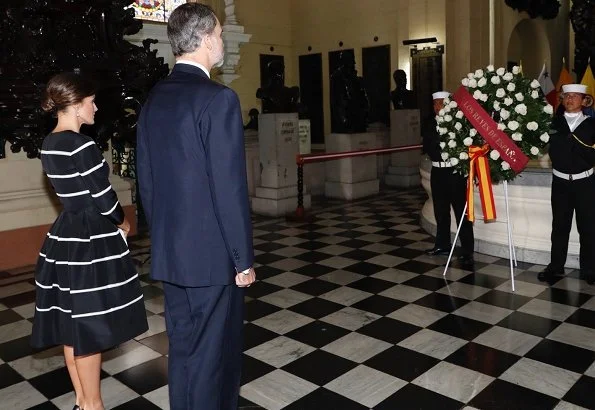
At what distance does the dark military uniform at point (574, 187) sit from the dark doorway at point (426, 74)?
11126mm

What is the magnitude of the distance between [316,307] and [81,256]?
2.35 metres

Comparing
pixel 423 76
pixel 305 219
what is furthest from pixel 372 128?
pixel 305 219

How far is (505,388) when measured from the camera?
10.5 ft

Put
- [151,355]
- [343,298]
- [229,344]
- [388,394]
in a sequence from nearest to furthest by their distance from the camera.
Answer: [229,344]
[388,394]
[151,355]
[343,298]

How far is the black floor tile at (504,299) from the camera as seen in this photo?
4.56 metres

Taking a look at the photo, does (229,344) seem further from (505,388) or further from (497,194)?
(497,194)

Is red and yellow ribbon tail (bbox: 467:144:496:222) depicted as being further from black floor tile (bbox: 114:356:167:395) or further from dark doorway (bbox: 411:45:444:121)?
dark doorway (bbox: 411:45:444:121)

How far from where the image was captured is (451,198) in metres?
5.81

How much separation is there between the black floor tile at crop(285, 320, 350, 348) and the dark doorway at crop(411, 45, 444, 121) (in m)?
12.5

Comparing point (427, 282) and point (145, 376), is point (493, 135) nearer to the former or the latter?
point (427, 282)

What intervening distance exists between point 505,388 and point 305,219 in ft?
17.6

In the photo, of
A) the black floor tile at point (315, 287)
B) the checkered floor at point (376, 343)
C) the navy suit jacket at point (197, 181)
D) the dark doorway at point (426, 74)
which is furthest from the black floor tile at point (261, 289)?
the dark doorway at point (426, 74)

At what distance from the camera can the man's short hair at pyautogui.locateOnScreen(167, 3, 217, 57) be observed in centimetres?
221

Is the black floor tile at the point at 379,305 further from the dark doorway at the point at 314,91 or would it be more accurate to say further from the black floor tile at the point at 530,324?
the dark doorway at the point at 314,91
